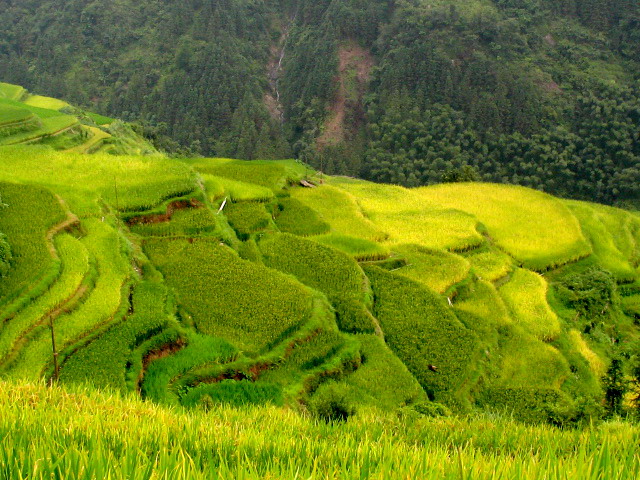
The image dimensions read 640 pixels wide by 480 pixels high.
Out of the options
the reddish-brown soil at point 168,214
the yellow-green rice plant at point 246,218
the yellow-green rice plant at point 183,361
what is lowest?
the yellow-green rice plant at point 246,218

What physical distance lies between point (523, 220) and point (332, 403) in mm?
13609

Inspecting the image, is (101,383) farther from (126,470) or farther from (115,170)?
(115,170)

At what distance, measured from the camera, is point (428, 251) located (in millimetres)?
14320

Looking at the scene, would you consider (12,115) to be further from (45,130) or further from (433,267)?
(433,267)

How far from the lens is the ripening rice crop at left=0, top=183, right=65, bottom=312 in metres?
8.27

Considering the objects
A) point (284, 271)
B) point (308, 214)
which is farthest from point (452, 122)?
point (284, 271)

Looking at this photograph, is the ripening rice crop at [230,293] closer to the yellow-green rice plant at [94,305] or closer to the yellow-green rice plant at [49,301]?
the yellow-green rice plant at [94,305]

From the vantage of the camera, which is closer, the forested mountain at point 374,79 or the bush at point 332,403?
the bush at point 332,403

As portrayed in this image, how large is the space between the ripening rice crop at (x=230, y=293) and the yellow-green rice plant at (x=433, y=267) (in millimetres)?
3593

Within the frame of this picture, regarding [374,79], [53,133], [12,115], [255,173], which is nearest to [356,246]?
[255,173]

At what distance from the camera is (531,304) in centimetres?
1362

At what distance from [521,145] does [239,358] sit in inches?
1639

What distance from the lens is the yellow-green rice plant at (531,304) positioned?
12594mm

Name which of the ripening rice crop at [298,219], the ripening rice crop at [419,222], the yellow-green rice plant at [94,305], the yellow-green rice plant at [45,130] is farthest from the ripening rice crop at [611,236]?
the yellow-green rice plant at [45,130]
